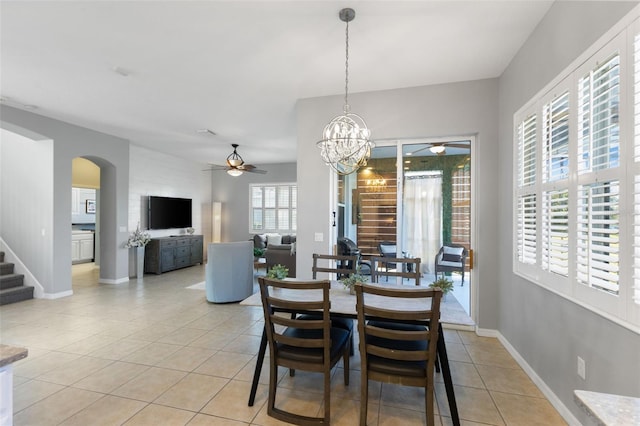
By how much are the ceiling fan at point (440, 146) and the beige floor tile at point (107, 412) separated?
149 inches

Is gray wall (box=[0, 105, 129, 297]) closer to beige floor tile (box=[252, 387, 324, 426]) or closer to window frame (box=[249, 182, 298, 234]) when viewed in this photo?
window frame (box=[249, 182, 298, 234])

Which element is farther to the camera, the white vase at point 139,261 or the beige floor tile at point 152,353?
the white vase at point 139,261

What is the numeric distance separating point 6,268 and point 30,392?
4047mm

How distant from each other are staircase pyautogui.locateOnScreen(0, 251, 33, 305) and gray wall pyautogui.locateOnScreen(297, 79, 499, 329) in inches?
183

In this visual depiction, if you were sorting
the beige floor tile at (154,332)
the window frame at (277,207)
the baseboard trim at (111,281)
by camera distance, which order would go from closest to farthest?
the beige floor tile at (154,332)
the baseboard trim at (111,281)
the window frame at (277,207)

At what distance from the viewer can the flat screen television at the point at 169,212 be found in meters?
6.94

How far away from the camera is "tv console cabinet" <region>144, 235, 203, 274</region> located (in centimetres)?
670

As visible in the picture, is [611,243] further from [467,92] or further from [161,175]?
[161,175]

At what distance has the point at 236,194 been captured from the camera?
908 cm

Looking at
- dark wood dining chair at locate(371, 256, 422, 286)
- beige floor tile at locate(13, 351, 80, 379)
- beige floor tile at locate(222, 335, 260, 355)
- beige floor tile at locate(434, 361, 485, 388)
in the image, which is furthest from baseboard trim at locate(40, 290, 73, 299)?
beige floor tile at locate(434, 361, 485, 388)

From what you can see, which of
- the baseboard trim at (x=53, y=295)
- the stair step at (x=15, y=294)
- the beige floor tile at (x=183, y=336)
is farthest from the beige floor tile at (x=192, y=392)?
the stair step at (x=15, y=294)

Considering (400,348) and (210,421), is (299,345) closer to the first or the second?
(400,348)

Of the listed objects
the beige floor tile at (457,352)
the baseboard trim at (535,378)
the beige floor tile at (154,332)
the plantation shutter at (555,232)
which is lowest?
the beige floor tile at (457,352)

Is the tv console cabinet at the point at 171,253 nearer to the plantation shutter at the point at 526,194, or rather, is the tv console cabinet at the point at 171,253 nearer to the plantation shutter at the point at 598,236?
the plantation shutter at the point at 526,194
